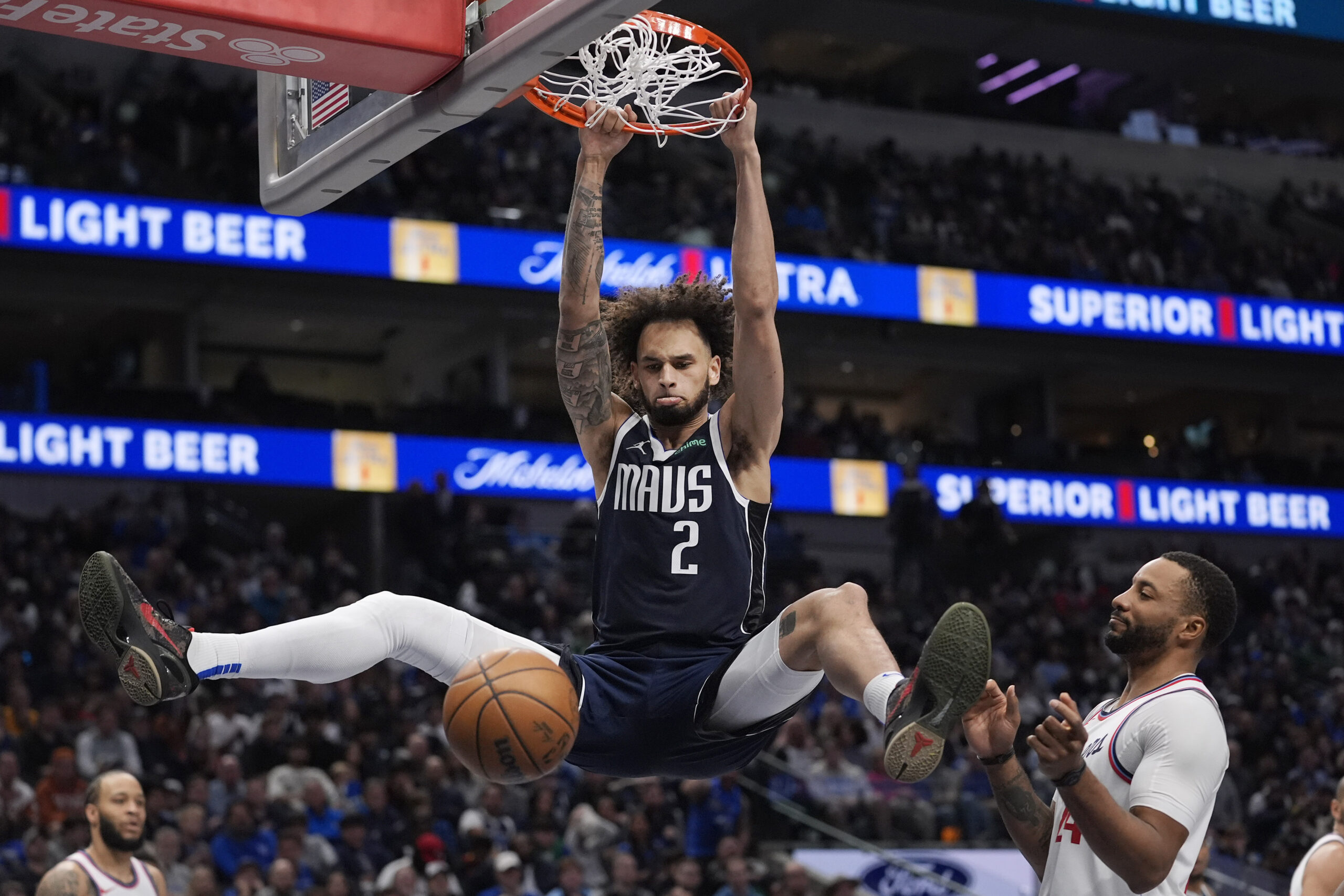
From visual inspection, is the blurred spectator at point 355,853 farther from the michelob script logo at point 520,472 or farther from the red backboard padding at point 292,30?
the michelob script logo at point 520,472

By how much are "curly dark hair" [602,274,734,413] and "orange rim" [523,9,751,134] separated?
0.50 meters

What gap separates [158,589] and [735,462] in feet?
39.3

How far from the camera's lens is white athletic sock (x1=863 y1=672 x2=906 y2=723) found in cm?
443

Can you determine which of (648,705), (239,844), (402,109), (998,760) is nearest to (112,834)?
(648,705)

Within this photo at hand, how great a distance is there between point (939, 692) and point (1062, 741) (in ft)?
1.17

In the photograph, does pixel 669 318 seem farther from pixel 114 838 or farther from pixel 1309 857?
pixel 114 838

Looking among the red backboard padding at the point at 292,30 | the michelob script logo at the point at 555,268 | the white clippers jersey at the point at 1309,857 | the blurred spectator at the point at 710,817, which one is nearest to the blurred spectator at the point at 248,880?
the blurred spectator at the point at 710,817

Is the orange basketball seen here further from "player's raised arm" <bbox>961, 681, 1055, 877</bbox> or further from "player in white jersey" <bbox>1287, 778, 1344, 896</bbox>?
"player in white jersey" <bbox>1287, 778, 1344, 896</bbox>

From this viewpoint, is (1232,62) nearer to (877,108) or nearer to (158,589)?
(877,108)

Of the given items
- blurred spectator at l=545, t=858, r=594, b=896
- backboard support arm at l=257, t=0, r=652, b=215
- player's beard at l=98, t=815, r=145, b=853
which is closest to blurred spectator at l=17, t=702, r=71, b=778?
blurred spectator at l=545, t=858, r=594, b=896

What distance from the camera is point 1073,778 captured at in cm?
435

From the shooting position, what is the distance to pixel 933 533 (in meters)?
20.2

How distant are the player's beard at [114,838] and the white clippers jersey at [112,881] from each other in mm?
114

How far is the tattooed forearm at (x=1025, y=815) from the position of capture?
492 centimetres
